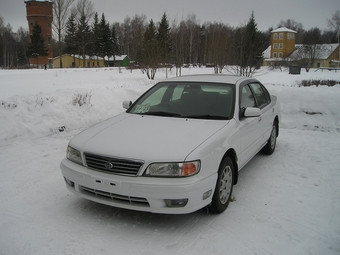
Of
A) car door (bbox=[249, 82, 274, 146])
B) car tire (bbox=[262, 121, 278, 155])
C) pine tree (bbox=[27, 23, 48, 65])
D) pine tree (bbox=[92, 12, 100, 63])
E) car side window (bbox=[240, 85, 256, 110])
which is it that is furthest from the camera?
pine tree (bbox=[92, 12, 100, 63])

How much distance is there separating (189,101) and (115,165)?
5.60 ft

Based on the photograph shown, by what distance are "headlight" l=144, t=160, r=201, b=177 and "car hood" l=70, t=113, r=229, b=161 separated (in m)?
0.07

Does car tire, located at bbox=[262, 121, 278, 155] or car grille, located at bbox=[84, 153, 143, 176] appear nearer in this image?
car grille, located at bbox=[84, 153, 143, 176]

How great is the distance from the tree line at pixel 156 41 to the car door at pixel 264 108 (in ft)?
33.6

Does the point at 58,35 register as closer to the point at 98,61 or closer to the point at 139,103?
the point at 98,61

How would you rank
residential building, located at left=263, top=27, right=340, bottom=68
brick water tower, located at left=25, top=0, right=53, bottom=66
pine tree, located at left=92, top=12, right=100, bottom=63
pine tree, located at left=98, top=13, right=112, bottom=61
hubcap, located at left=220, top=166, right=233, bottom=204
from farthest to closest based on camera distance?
pine tree, located at left=98, top=13, right=112, bottom=61, pine tree, located at left=92, top=12, right=100, bottom=63, brick water tower, located at left=25, top=0, right=53, bottom=66, residential building, located at left=263, top=27, right=340, bottom=68, hubcap, located at left=220, top=166, right=233, bottom=204

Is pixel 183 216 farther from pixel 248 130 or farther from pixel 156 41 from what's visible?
pixel 156 41

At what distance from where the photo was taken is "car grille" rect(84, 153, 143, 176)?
A: 9.94 ft

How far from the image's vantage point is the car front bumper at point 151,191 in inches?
116

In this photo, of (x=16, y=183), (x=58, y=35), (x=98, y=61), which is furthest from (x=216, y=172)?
(x=98, y=61)

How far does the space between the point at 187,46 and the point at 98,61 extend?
2232 centimetres

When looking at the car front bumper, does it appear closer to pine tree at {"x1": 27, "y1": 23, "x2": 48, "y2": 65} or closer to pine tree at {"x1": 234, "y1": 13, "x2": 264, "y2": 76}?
pine tree at {"x1": 234, "y1": 13, "x2": 264, "y2": 76}

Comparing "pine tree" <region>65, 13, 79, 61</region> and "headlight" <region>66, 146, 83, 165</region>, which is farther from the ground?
"pine tree" <region>65, 13, 79, 61</region>

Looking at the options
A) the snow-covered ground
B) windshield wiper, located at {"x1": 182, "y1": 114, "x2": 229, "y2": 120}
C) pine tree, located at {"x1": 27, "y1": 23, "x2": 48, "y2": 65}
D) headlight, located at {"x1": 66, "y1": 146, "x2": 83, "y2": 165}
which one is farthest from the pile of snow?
pine tree, located at {"x1": 27, "y1": 23, "x2": 48, "y2": 65}
